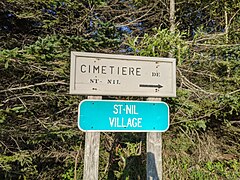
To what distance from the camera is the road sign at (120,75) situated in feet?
5.89

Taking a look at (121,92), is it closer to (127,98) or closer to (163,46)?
(163,46)

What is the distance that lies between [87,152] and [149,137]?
0.50 m

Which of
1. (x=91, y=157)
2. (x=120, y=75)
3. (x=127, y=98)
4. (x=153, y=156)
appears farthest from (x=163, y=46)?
(x=91, y=157)

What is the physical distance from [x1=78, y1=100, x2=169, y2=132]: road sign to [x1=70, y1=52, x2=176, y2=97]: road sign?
88 millimetres

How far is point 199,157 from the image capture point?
445 cm

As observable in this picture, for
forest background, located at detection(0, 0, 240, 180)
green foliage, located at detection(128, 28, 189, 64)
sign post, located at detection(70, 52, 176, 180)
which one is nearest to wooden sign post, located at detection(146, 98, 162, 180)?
sign post, located at detection(70, 52, 176, 180)

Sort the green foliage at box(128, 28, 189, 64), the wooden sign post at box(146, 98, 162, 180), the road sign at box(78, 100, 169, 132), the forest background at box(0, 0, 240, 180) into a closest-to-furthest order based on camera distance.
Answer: the road sign at box(78, 100, 169, 132)
the wooden sign post at box(146, 98, 162, 180)
the green foliage at box(128, 28, 189, 64)
the forest background at box(0, 0, 240, 180)

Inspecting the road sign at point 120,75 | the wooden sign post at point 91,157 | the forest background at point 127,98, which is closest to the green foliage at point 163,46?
the forest background at point 127,98

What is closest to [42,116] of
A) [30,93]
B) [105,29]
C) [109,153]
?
[30,93]

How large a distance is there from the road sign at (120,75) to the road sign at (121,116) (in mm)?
88

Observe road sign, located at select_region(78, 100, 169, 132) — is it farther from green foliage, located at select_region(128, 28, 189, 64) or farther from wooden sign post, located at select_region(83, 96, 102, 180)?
green foliage, located at select_region(128, 28, 189, 64)

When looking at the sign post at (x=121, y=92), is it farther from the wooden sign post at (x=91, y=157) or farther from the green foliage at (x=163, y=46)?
the green foliage at (x=163, y=46)

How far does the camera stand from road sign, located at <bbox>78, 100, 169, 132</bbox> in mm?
1726

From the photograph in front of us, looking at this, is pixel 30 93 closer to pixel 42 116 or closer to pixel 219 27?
pixel 42 116
